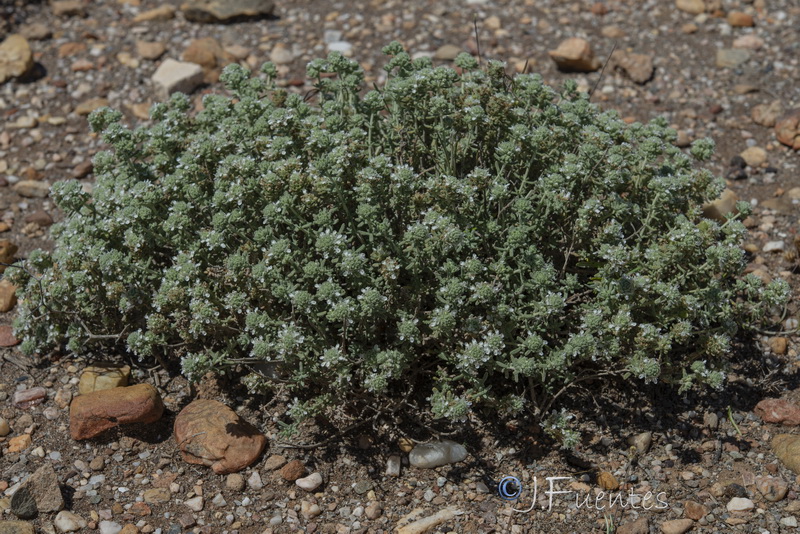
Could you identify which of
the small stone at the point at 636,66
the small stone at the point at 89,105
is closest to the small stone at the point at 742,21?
the small stone at the point at 636,66

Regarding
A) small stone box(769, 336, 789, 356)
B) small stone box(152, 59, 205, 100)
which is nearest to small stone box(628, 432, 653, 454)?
small stone box(769, 336, 789, 356)

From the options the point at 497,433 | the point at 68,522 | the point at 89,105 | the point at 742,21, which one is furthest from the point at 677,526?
the point at 89,105

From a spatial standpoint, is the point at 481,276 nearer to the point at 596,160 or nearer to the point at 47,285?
the point at 596,160

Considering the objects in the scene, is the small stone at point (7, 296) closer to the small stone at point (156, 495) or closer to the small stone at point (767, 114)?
the small stone at point (156, 495)

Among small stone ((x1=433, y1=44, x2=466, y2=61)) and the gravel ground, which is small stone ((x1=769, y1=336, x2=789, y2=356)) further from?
small stone ((x1=433, y1=44, x2=466, y2=61))

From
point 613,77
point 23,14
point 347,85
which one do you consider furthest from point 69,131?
point 613,77

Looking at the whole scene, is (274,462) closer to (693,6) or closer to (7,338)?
(7,338)
